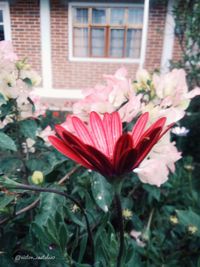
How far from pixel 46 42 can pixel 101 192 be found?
12.6 ft

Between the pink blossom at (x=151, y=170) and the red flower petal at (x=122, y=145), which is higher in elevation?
the red flower petal at (x=122, y=145)

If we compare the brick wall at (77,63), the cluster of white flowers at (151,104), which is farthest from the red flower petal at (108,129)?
the brick wall at (77,63)

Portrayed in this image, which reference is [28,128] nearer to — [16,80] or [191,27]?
[16,80]

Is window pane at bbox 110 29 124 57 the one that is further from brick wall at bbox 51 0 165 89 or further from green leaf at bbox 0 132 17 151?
green leaf at bbox 0 132 17 151

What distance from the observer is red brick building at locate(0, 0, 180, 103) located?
382cm

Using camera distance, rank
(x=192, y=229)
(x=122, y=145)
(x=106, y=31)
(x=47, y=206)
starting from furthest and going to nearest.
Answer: (x=106, y=31), (x=192, y=229), (x=47, y=206), (x=122, y=145)

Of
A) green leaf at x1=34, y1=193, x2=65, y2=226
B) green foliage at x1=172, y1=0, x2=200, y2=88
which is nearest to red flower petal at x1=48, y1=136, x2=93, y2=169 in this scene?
green leaf at x1=34, y1=193, x2=65, y2=226

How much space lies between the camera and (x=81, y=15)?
4.03 metres

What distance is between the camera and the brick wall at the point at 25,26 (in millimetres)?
3738

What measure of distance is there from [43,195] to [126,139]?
318mm

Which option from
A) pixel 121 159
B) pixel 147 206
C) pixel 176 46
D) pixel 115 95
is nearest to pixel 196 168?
pixel 147 206

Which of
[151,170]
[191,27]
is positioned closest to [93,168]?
[151,170]

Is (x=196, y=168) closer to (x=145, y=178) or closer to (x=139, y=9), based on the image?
(x=145, y=178)

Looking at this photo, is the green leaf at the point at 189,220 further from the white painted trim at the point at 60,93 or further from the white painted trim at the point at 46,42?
the white painted trim at the point at 46,42
